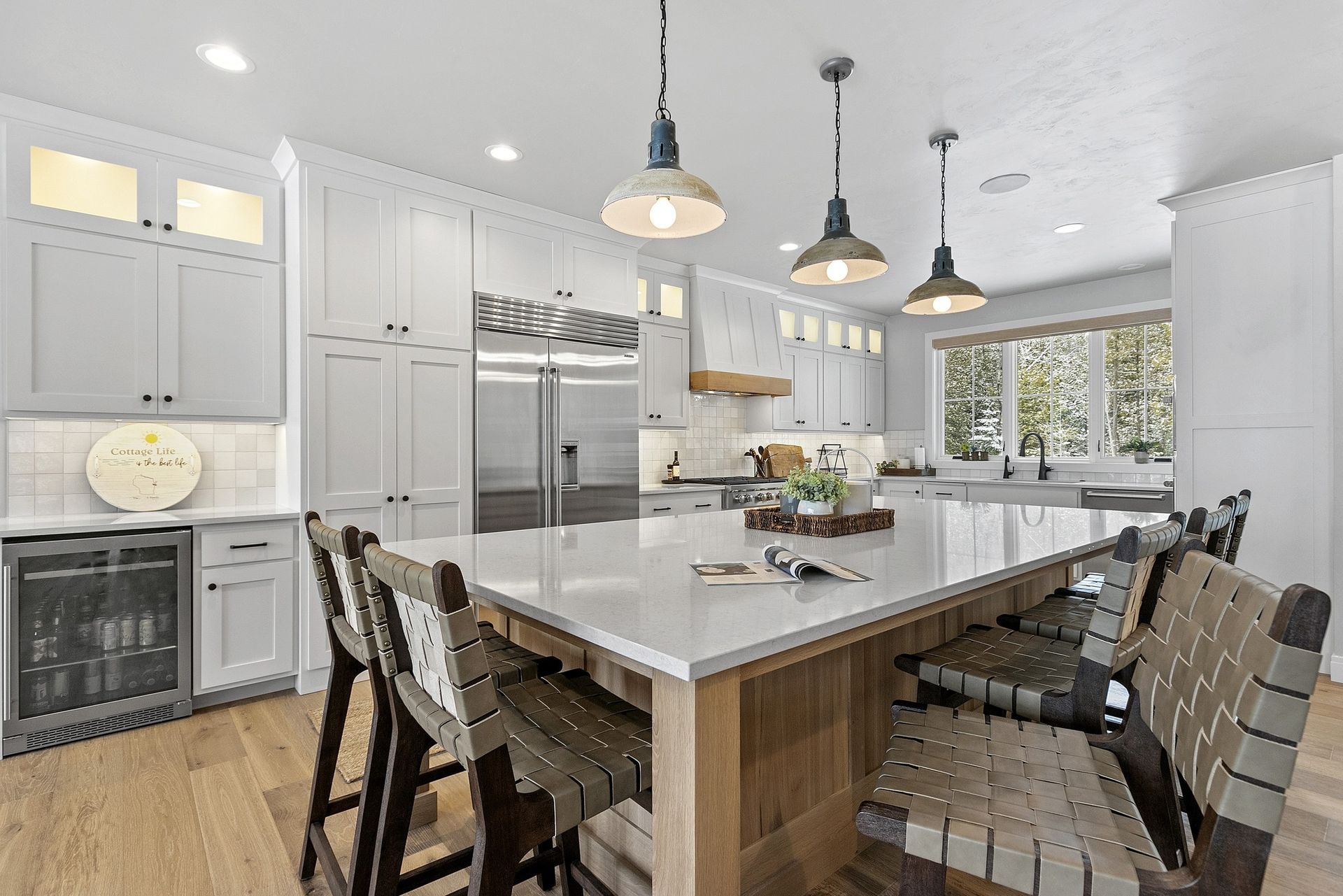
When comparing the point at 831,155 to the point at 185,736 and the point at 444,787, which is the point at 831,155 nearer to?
the point at 444,787

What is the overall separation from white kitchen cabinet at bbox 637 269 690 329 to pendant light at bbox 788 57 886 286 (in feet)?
7.56

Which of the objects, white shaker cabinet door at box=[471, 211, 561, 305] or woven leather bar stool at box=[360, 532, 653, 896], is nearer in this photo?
woven leather bar stool at box=[360, 532, 653, 896]

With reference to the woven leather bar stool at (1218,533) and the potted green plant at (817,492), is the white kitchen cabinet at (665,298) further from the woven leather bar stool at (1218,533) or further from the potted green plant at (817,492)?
the woven leather bar stool at (1218,533)

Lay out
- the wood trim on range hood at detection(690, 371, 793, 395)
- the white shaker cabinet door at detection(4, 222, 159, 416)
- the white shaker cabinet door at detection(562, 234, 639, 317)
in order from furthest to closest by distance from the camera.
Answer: the wood trim on range hood at detection(690, 371, 793, 395)
the white shaker cabinet door at detection(562, 234, 639, 317)
the white shaker cabinet door at detection(4, 222, 159, 416)

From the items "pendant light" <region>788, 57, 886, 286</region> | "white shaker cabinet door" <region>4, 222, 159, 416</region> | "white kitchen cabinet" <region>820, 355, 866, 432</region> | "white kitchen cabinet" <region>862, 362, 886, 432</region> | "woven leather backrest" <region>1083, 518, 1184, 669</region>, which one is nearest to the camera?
"woven leather backrest" <region>1083, 518, 1184, 669</region>

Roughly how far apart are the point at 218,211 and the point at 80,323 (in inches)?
31.2

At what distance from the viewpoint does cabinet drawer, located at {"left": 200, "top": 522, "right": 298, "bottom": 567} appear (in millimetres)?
2863

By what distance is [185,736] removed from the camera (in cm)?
264

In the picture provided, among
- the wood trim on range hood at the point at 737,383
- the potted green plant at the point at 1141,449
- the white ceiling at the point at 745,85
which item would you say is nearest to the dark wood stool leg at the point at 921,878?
the white ceiling at the point at 745,85

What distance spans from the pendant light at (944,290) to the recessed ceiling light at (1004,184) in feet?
1.63

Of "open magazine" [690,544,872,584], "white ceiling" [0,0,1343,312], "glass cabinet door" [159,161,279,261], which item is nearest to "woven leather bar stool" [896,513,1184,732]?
"open magazine" [690,544,872,584]

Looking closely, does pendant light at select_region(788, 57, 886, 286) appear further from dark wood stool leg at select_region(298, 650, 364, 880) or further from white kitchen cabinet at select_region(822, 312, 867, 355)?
white kitchen cabinet at select_region(822, 312, 867, 355)

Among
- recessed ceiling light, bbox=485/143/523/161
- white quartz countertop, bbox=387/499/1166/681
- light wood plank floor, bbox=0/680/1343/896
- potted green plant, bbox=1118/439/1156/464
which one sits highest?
recessed ceiling light, bbox=485/143/523/161

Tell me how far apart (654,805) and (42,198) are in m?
3.42
